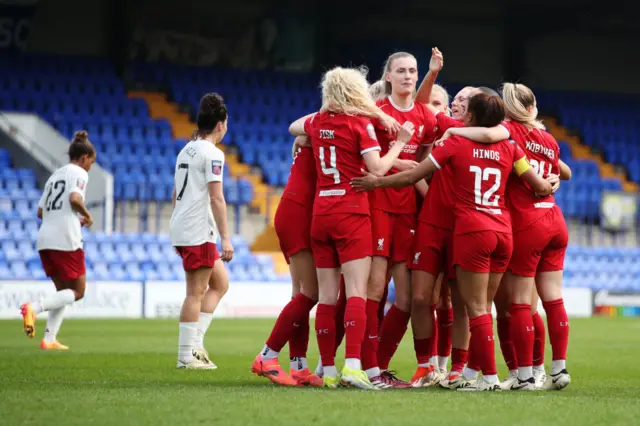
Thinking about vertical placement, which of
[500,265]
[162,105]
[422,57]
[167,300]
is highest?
[422,57]

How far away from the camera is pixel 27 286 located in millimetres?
18297

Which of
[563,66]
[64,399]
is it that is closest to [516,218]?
[64,399]

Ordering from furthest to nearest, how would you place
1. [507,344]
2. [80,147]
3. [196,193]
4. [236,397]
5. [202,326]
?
[80,147] < [202,326] < [196,193] < [507,344] < [236,397]

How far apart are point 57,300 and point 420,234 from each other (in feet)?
16.4

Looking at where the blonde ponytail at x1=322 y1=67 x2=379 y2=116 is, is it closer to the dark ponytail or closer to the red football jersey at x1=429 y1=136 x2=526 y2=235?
the red football jersey at x1=429 y1=136 x2=526 y2=235

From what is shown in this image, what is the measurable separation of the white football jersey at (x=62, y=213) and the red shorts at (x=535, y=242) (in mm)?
5265

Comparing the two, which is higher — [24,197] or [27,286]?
[24,197]

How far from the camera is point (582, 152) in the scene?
3073 centimetres

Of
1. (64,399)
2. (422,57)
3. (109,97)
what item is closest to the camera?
(64,399)

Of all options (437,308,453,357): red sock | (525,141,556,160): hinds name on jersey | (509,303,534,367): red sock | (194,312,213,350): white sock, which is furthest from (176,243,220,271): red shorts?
(525,141,556,160): hinds name on jersey

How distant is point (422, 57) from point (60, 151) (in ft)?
37.7

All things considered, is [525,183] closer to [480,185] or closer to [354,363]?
[480,185]

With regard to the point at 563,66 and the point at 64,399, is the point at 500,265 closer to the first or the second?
the point at 64,399

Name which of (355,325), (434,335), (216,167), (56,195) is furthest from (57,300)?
(355,325)
